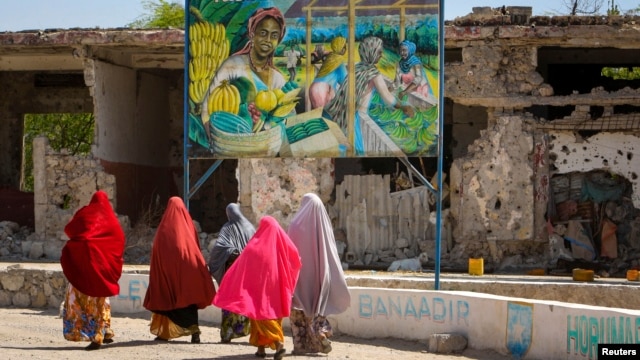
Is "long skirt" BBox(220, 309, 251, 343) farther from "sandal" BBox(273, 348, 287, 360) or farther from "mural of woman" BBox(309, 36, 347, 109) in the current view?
"mural of woman" BBox(309, 36, 347, 109)

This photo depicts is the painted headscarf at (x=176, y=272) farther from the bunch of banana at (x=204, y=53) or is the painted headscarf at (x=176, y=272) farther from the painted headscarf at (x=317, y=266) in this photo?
the bunch of banana at (x=204, y=53)

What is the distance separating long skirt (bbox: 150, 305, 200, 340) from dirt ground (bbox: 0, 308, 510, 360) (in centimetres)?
10

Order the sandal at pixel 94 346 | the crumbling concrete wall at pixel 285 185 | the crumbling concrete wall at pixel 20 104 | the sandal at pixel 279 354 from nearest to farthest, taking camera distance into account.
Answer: the sandal at pixel 279 354
the sandal at pixel 94 346
the crumbling concrete wall at pixel 285 185
the crumbling concrete wall at pixel 20 104

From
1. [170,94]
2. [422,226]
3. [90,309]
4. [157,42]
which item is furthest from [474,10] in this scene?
[90,309]

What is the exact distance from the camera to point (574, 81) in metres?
19.6

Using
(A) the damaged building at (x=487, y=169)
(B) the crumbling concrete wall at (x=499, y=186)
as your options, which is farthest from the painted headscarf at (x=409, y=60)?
(B) the crumbling concrete wall at (x=499, y=186)

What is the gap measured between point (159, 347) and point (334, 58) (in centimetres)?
381

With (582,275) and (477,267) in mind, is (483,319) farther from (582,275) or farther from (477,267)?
(477,267)

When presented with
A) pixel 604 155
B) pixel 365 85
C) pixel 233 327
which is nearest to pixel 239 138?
pixel 365 85

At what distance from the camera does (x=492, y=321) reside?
10.2m

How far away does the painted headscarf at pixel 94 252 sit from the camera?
34.3 feet

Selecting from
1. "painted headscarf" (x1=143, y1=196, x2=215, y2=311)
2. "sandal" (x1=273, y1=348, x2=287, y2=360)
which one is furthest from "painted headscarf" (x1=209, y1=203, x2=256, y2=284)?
"sandal" (x1=273, y1=348, x2=287, y2=360)

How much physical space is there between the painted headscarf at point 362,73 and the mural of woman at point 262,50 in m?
0.68

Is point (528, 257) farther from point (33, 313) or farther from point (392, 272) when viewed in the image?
point (33, 313)
